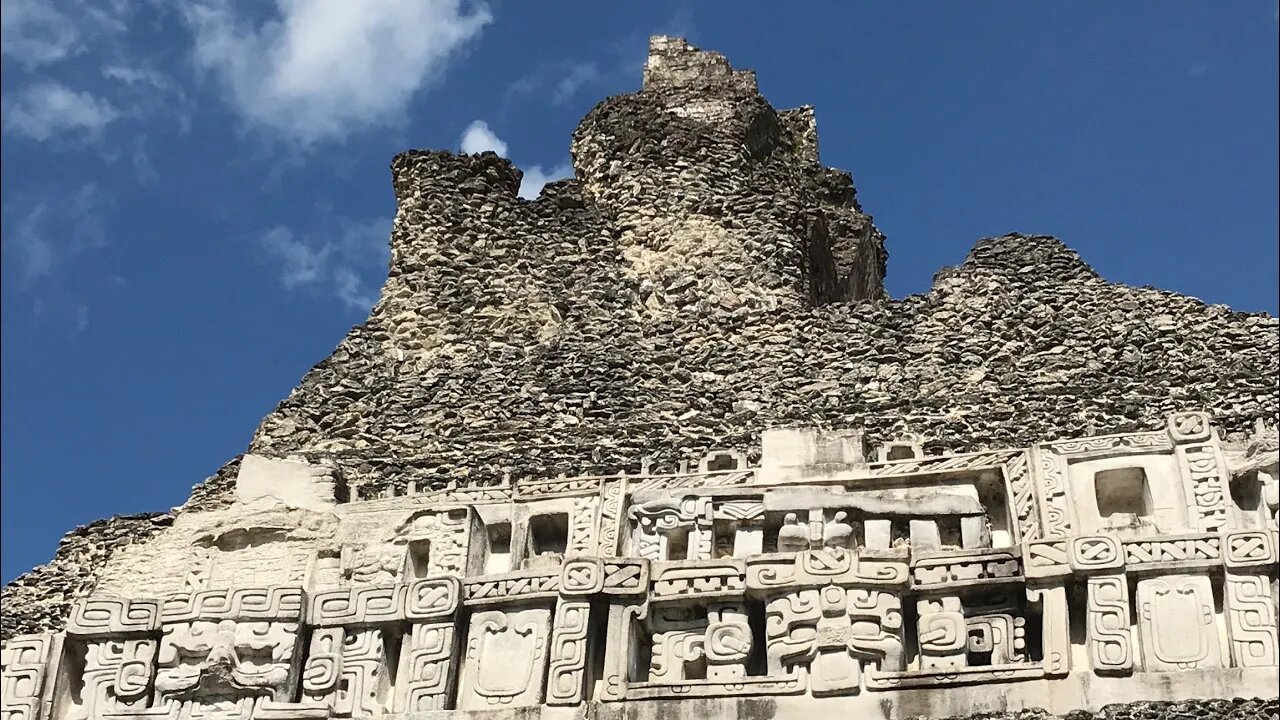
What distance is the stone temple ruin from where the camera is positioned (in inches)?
399

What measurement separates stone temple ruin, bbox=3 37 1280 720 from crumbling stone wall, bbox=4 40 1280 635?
3 cm


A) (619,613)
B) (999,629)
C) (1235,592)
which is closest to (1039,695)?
(999,629)

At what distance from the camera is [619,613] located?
35.1 feet

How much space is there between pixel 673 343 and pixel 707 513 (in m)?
2.43

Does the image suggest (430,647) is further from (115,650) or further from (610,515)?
(115,650)

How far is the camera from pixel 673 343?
13.5 m

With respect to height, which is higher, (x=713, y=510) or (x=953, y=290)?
(x=953, y=290)

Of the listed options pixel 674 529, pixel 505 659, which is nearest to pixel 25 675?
A: pixel 505 659

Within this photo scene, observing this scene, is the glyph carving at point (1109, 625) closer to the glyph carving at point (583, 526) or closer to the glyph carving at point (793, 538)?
the glyph carving at point (793, 538)

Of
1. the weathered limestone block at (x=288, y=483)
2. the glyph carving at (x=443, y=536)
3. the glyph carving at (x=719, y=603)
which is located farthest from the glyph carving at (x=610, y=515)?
A: the weathered limestone block at (x=288, y=483)

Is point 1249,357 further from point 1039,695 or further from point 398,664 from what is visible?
point 398,664

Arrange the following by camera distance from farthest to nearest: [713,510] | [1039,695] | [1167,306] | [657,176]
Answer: [657,176]
[1167,306]
[713,510]
[1039,695]

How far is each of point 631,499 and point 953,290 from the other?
3329mm

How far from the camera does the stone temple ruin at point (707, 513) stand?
10.1 meters
